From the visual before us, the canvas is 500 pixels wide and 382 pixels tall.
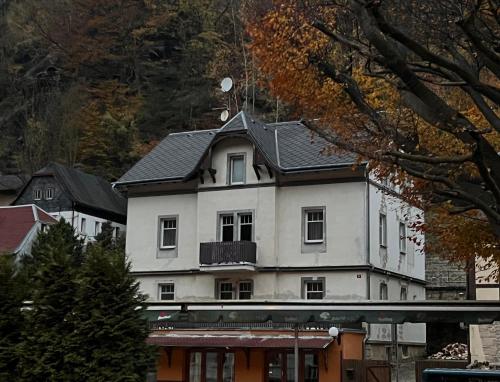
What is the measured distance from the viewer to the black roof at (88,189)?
181ft

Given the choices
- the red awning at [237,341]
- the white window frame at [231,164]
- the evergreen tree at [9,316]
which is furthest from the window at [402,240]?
the evergreen tree at [9,316]

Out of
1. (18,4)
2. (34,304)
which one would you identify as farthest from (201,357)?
(18,4)

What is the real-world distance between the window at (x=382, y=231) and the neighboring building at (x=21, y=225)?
71.4ft

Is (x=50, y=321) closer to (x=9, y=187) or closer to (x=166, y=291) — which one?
(x=166, y=291)

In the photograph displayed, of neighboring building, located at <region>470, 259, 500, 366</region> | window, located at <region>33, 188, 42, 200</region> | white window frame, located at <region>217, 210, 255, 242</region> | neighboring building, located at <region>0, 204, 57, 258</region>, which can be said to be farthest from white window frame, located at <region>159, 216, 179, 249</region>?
window, located at <region>33, 188, 42, 200</region>

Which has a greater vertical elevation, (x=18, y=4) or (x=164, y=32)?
(x=18, y=4)

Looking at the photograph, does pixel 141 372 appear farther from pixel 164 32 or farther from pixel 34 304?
pixel 164 32

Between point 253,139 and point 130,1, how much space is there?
38.7m

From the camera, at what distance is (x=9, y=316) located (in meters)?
16.2

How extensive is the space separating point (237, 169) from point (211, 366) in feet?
31.9

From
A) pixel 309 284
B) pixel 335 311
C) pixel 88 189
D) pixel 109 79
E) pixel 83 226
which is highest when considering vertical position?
pixel 109 79

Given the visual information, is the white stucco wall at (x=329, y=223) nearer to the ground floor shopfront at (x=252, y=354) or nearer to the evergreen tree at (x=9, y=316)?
the ground floor shopfront at (x=252, y=354)

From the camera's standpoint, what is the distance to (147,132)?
2596 inches

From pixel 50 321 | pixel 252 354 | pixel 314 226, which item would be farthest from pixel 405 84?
pixel 314 226
